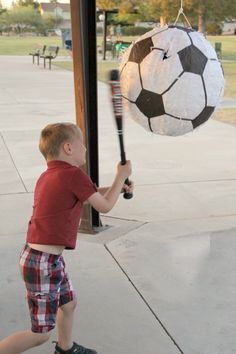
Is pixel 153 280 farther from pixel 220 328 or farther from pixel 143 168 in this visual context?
pixel 143 168

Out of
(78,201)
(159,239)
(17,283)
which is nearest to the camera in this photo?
(78,201)

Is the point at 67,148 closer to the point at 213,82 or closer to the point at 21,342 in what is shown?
the point at 21,342

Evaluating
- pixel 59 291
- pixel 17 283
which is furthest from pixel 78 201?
pixel 17 283

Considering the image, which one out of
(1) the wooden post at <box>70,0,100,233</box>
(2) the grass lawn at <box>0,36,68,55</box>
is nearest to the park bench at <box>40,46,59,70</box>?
(2) the grass lawn at <box>0,36,68,55</box>

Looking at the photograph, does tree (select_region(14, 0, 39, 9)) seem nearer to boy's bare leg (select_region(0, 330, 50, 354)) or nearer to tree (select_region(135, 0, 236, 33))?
tree (select_region(135, 0, 236, 33))

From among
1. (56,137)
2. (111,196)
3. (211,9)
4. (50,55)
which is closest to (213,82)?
(111,196)

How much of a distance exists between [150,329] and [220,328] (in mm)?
408

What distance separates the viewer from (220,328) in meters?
3.32

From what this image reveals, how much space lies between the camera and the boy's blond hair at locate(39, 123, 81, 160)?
2.65 meters

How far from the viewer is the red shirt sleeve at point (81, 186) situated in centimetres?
264

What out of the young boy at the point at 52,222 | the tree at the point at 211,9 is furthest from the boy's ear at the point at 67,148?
the tree at the point at 211,9

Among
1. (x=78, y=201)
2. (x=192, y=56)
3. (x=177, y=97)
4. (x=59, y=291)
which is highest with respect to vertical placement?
(x=192, y=56)

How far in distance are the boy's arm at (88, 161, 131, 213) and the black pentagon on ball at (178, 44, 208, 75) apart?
73 centimetres

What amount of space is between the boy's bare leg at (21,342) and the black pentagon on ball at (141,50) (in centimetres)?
159
